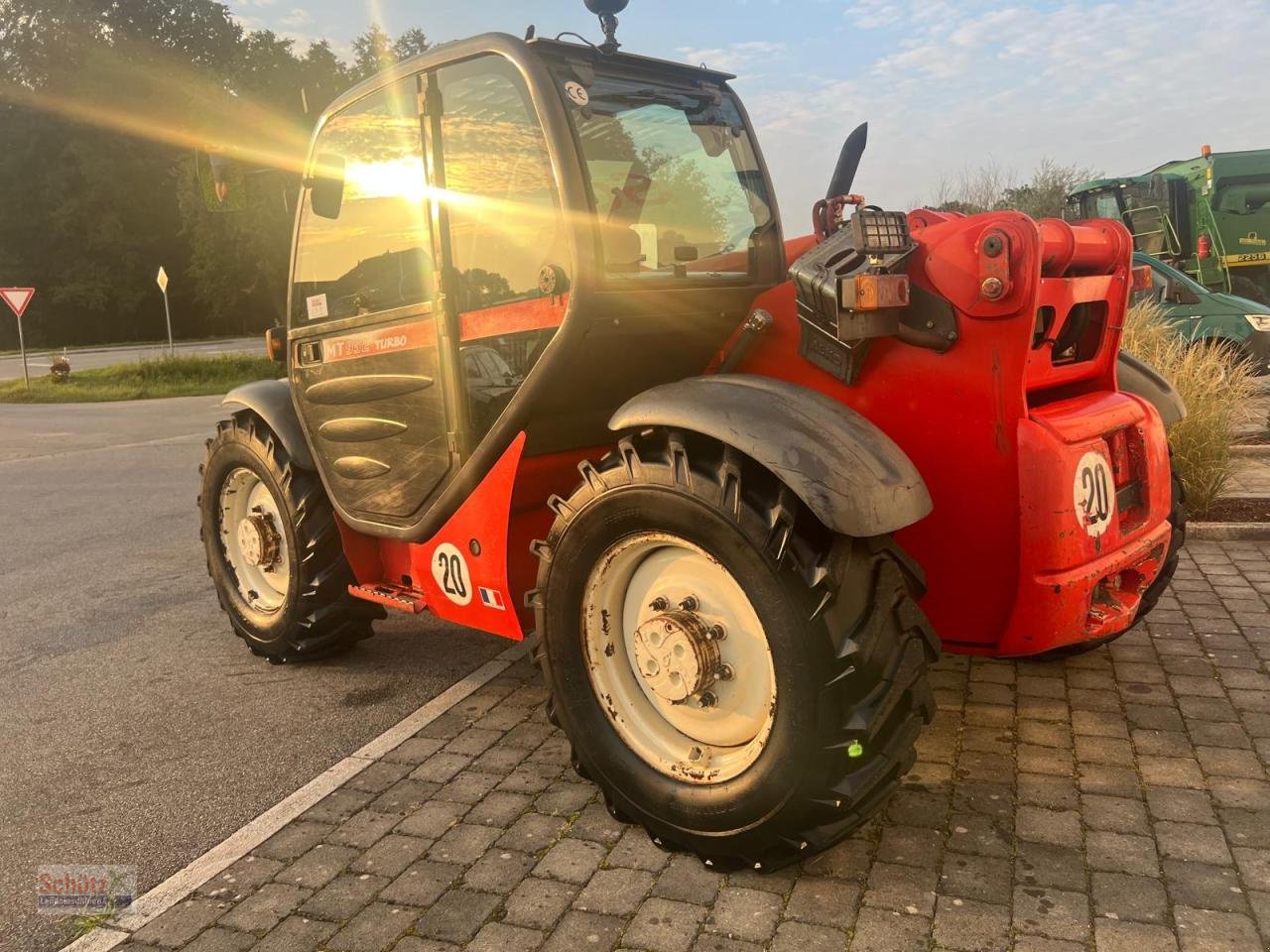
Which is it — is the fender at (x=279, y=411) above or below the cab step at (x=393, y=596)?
above

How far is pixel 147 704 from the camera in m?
4.30

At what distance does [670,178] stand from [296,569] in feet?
7.63

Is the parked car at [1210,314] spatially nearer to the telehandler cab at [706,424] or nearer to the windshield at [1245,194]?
the windshield at [1245,194]

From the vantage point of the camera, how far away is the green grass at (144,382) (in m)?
22.4

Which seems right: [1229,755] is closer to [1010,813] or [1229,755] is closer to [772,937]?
[1010,813]

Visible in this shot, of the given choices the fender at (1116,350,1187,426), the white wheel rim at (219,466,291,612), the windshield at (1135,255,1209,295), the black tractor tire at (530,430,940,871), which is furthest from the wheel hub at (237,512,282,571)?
the windshield at (1135,255,1209,295)

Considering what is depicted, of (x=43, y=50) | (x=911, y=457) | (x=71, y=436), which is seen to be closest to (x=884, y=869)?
(x=911, y=457)

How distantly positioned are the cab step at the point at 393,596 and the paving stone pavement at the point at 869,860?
488mm

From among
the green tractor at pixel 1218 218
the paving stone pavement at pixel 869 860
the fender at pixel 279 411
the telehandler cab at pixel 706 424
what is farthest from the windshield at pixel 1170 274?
the fender at pixel 279 411

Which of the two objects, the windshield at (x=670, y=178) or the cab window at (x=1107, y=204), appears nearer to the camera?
the windshield at (x=670, y=178)

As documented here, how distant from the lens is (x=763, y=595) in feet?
8.39

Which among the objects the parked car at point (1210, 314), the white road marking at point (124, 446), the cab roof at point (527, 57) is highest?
the cab roof at point (527, 57)

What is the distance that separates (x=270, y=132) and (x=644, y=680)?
2.73 metres

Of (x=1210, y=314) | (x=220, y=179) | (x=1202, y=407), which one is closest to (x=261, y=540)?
(x=220, y=179)
